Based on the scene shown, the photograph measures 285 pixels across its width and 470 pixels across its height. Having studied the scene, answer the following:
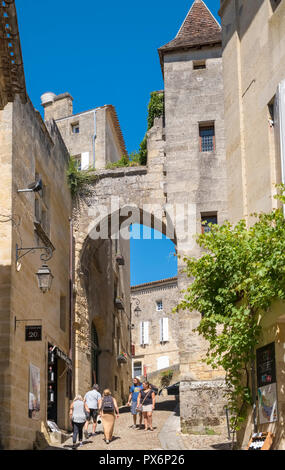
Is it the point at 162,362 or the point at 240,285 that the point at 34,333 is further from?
the point at 162,362

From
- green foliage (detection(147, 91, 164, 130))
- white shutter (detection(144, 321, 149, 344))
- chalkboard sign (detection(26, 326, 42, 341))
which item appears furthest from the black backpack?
white shutter (detection(144, 321, 149, 344))

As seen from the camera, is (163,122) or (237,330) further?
(163,122)

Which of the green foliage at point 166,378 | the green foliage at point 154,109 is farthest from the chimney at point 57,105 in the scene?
the green foliage at point 166,378

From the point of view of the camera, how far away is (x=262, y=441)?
1004 centimetres

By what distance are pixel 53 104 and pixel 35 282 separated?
17.5m

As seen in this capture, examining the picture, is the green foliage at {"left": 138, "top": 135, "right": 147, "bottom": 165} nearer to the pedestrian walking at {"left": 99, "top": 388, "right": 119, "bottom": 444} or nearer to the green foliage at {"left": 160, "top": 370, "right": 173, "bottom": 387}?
the pedestrian walking at {"left": 99, "top": 388, "right": 119, "bottom": 444}

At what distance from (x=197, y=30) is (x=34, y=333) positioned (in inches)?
443

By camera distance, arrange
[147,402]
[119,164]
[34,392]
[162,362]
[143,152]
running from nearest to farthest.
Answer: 1. [34,392]
2. [147,402]
3. [143,152]
4. [119,164]
5. [162,362]

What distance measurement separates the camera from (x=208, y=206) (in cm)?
1905

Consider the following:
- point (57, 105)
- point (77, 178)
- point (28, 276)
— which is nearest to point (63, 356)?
point (28, 276)

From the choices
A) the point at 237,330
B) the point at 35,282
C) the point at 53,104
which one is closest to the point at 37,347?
the point at 35,282
